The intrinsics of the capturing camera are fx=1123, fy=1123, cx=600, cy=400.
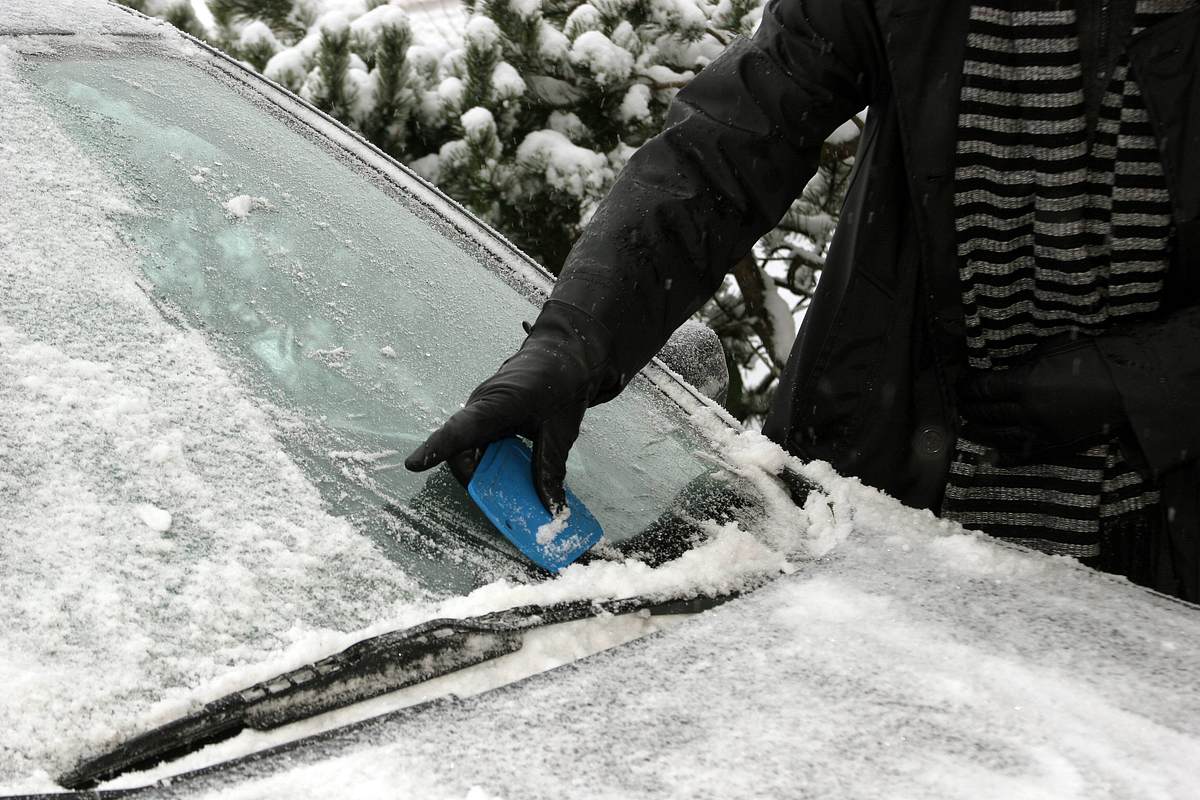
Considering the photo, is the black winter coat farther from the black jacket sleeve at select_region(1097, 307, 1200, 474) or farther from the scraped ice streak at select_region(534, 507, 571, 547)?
the scraped ice streak at select_region(534, 507, 571, 547)

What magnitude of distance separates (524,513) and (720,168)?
0.62 meters

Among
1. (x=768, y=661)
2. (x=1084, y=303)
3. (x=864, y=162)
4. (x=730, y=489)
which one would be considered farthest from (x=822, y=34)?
(x=768, y=661)

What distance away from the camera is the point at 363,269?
5.51 feet

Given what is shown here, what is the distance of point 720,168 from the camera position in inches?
63.4

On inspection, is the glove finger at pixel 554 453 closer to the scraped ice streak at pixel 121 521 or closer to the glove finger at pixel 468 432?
the glove finger at pixel 468 432

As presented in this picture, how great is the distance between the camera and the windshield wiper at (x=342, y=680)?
0.86m

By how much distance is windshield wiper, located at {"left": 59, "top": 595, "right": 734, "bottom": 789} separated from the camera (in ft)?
2.83

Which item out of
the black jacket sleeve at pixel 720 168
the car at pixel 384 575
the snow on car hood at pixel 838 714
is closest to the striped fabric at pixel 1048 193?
the black jacket sleeve at pixel 720 168

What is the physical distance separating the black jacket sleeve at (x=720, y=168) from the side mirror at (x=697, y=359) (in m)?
0.29

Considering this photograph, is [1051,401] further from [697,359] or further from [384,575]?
[384,575]

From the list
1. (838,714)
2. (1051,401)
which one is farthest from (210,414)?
(1051,401)

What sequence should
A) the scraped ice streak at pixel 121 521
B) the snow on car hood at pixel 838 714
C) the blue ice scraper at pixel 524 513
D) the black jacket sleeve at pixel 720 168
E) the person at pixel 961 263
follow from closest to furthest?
the snow on car hood at pixel 838 714, the scraped ice streak at pixel 121 521, the blue ice scraper at pixel 524 513, the person at pixel 961 263, the black jacket sleeve at pixel 720 168

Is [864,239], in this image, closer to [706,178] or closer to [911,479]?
[706,178]

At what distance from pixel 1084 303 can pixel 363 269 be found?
1022 millimetres
